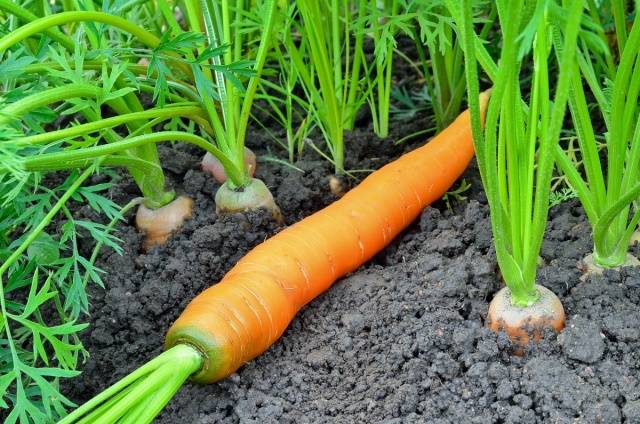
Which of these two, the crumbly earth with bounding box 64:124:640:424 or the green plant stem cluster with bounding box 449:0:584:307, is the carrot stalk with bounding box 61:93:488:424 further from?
the green plant stem cluster with bounding box 449:0:584:307

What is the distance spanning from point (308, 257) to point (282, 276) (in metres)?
0.07

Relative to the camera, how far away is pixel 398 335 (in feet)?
5.21

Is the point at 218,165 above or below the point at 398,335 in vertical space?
above

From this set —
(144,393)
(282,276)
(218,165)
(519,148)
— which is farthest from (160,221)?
(519,148)

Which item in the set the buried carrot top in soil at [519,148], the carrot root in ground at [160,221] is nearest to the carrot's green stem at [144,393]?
the carrot root in ground at [160,221]

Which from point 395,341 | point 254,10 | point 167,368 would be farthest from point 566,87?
point 254,10

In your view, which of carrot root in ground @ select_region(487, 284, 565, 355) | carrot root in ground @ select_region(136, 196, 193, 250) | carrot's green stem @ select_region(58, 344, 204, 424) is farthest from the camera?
carrot root in ground @ select_region(136, 196, 193, 250)

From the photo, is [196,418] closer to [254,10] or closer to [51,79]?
[51,79]

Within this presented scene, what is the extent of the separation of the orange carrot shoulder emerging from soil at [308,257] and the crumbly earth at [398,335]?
46 mm

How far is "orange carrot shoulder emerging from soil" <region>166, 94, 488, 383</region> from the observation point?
1548 millimetres

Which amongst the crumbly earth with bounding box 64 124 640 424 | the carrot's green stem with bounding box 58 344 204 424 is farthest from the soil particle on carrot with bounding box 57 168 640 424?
the carrot's green stem with bounding box 58 344 204 424

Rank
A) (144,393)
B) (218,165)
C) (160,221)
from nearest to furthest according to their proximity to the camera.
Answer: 1. (144,393)
2. (160,221)
3. (218,165)

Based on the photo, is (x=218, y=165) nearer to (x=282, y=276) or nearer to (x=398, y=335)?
(x=282, y=276)

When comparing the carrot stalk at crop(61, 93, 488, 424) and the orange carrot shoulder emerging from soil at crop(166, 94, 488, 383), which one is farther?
the orange carrot shoulder emerging from soil at crop(166, 94, 488, 383)
